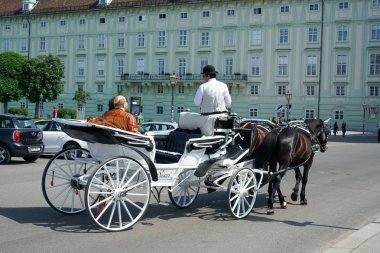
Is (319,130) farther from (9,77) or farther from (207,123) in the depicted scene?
(9,77)

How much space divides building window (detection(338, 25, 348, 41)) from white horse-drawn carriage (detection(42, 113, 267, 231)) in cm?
5948

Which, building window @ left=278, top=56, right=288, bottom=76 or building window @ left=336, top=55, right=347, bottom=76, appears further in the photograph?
building window @ left=278, top=56, right=288, bottom=76

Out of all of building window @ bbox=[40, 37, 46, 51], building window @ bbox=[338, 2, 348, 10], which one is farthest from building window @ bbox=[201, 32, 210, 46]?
building window @ bbox=[40, 37, 46, 51]

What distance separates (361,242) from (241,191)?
2265 millimetres

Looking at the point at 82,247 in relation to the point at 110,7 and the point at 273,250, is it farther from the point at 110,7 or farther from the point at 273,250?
the point at 110,7

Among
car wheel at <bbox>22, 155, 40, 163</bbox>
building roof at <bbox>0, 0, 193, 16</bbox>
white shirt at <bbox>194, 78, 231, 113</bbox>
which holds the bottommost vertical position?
car wheel at <bbox>22, 155, 40, 163</bbox>

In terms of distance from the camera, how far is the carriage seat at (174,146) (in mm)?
9039

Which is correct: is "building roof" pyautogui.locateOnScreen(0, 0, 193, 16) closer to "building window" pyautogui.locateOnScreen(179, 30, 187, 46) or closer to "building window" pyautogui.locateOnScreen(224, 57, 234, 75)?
"building window" pyautogui.locateOnScreen(179, 30, 187, 46)

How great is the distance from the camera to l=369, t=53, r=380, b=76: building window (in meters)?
64.2

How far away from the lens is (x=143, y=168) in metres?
7.93

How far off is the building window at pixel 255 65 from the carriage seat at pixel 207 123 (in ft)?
200

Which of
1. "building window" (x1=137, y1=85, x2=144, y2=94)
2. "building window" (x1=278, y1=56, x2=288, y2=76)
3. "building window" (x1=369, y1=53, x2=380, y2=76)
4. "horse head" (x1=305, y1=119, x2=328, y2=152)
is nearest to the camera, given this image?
"horse head" (x1=305, y1=119, x2=328, y2=152)

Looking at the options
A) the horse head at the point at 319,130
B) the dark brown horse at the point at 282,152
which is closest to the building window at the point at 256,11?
the horse head at the point at 319,130

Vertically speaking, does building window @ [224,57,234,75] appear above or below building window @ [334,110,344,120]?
above
